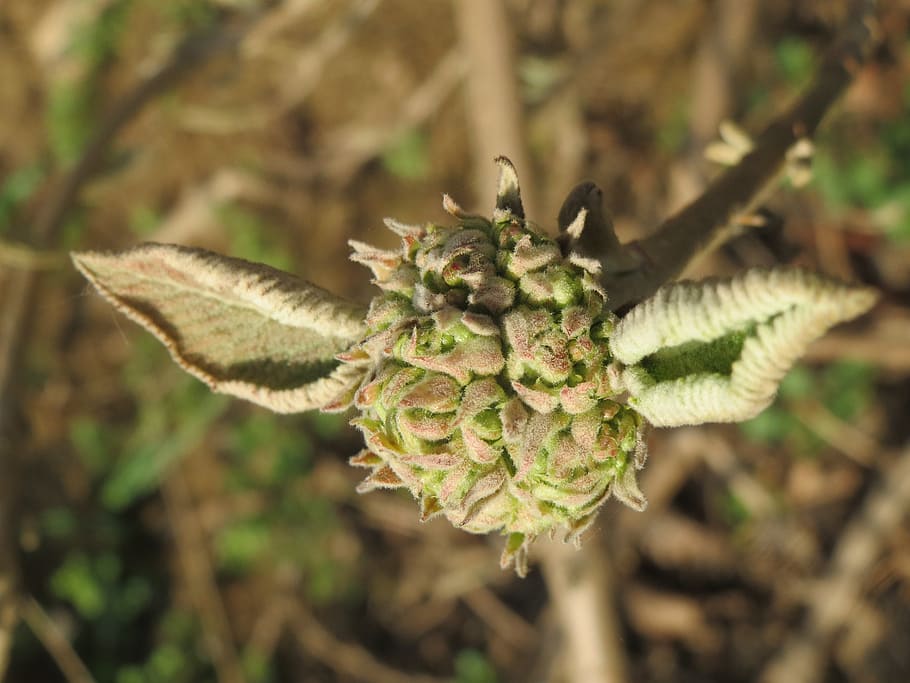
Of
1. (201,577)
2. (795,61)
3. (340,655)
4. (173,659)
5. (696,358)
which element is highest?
(795,61)

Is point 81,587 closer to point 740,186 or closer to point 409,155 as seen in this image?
point 409,155

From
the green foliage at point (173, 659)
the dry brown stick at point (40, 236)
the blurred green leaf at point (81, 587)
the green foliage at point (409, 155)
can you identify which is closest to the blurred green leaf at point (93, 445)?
the blurred green leaf at point (81, 587)

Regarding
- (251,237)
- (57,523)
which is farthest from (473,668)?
(251,237)

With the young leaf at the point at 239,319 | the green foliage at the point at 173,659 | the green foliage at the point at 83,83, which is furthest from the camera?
the green foliage at the point at 83,83

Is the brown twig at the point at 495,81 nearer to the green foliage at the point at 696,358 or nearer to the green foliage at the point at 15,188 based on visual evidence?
the green foliage at the point at 696,358

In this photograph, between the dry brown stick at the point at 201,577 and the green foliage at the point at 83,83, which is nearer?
the dry brown stick at the point at 201,577

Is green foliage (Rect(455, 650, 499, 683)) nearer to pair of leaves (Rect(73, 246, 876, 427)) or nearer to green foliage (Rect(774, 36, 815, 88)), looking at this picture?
pair of leaves (Rect(73, 246, 876, 427))
